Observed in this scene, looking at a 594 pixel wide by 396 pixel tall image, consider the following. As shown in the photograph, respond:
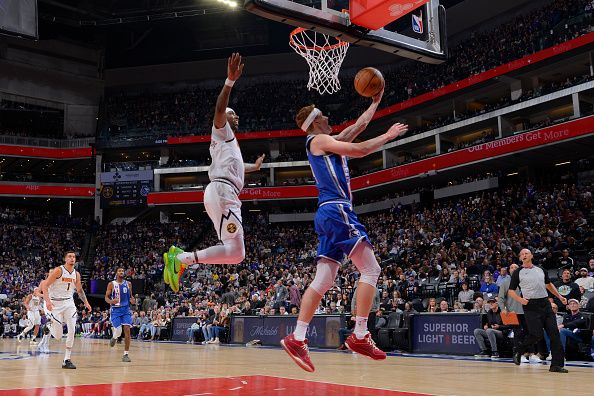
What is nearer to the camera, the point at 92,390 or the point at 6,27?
the point at 92,390

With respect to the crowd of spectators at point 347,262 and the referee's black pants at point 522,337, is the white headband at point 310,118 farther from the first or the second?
the crowd of spectators at point 347,262

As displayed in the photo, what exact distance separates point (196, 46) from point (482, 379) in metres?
Answer: 41.6

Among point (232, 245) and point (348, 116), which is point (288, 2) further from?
point (348, 116)

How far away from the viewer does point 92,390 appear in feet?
20.6

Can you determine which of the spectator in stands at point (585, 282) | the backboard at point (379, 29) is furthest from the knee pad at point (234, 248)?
the spectator in stands at point (585, 282)

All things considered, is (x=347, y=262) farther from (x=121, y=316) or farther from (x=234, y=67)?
(x=234, y=67)

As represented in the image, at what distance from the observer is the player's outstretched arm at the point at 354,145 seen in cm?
Result: 500

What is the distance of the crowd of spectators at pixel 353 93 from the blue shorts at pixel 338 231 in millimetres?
24610

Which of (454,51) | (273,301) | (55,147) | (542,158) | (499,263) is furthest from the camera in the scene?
(55,147)

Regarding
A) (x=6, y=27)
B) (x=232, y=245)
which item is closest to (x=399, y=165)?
(x=6, y=27)

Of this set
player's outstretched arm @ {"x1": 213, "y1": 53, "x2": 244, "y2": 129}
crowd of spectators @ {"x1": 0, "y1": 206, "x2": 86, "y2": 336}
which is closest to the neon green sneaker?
player's outstretched arm @ {"x1": 213, "y1": 53, "x2": 244, "y2": 129}

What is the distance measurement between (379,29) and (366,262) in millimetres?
5370

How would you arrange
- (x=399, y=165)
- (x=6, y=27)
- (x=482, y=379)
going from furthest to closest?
(x=399, y=165), (x=6, y=27), (x=482, y=379)

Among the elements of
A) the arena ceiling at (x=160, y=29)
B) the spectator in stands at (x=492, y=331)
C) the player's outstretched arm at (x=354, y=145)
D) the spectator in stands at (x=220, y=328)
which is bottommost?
the spectator in stands at (x=220, y=328)
